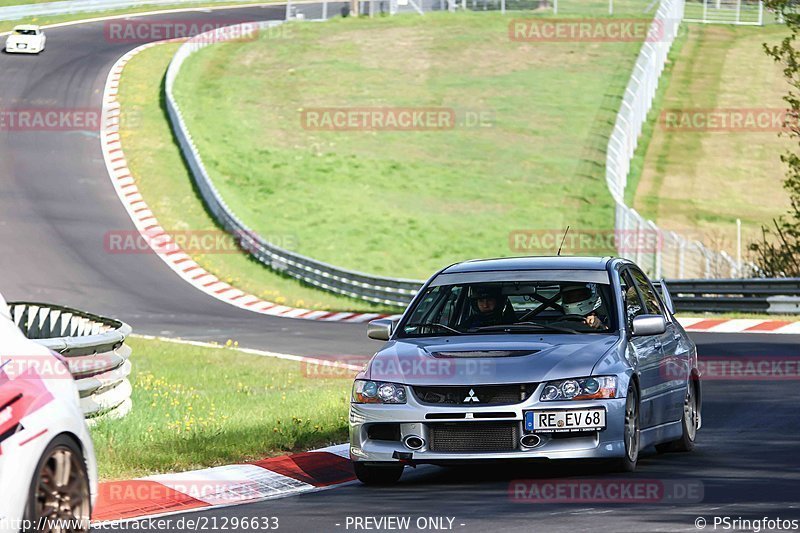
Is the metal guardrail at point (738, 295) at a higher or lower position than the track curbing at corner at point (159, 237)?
higher

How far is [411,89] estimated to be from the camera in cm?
5994

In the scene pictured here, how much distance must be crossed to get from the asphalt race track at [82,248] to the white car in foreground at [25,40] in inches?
71.5

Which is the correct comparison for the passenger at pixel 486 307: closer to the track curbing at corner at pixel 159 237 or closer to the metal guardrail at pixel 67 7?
the track curbing at corner at pixel 159 237

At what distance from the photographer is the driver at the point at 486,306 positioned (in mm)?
11453

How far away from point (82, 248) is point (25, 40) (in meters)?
25.6

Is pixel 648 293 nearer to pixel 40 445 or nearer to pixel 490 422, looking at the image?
pixel 490 422

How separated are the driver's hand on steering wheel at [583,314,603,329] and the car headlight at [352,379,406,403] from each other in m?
1.65

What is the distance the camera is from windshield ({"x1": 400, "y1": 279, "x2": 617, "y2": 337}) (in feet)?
37.1

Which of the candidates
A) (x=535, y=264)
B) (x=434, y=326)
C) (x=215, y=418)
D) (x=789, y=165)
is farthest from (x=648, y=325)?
(x=789, y=165)

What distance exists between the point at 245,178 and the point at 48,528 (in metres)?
40.9

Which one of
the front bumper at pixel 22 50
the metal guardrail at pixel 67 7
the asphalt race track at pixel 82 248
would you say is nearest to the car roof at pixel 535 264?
the asphalt race track at pixel 82 248

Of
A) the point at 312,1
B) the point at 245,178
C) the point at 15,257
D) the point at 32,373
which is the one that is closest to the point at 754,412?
the point at 32,373

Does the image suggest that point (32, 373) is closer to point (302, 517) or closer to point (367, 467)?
point (302, 517)

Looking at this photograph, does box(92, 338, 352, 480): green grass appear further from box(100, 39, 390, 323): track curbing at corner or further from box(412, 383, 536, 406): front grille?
box(100, 39, 390, 323): track curbing at corner
